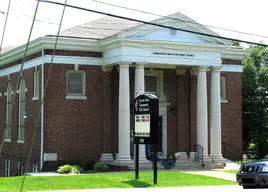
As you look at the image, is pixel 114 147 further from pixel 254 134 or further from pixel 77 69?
pixel 254 134

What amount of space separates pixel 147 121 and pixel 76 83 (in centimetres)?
956

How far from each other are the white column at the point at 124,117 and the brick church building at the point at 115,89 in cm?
5

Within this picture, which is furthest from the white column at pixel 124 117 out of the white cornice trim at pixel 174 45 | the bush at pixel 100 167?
the white cornice trim at pixel 174 45

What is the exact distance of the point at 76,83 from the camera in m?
28.2

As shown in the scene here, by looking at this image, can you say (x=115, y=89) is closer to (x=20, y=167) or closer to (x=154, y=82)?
(x=154, y=82)

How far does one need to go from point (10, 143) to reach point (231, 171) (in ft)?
48.8

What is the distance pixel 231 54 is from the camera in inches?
1238

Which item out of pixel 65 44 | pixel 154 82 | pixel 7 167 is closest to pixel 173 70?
pixel 154 82

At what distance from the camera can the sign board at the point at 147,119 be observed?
1942 cm

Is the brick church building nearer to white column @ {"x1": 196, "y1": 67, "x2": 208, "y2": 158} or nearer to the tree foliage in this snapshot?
white column @ {"x1": 196, "y1": 67, "x2": 208, "y2": 158}

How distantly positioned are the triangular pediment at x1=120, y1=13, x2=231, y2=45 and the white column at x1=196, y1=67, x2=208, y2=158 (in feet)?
5.79

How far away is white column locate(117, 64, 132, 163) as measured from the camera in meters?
26.2

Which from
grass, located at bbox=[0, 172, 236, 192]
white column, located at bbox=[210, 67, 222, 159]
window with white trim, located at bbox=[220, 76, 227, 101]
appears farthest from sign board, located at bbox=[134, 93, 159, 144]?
window with white trim, located at bbox=[220, 76, 227, 101]

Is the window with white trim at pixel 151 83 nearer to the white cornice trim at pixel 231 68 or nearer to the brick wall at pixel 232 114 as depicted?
the white cornice trim at pixel 231 68
